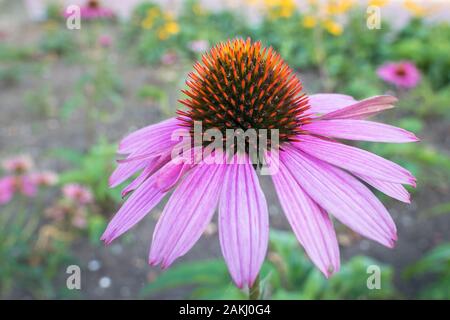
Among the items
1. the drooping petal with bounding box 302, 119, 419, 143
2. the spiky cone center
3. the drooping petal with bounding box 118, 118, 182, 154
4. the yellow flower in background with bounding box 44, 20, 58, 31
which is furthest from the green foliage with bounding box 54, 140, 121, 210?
the yellow flower in background with bounding box 44, 20, 58, 31

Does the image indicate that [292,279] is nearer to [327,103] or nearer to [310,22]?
[327,103]

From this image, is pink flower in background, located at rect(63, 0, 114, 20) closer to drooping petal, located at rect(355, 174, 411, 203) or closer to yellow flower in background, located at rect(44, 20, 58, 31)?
yellow flower in background, located at rect(44, 20, 58, 31)

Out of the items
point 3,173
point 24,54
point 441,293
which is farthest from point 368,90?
point 24,54

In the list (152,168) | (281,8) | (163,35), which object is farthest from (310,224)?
(163,35)

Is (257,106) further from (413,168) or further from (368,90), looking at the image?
(368,90)

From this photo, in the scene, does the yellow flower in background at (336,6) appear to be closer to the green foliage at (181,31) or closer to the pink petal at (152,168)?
the green foliage at (181,31)

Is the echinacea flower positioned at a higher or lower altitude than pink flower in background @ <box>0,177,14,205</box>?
higher
